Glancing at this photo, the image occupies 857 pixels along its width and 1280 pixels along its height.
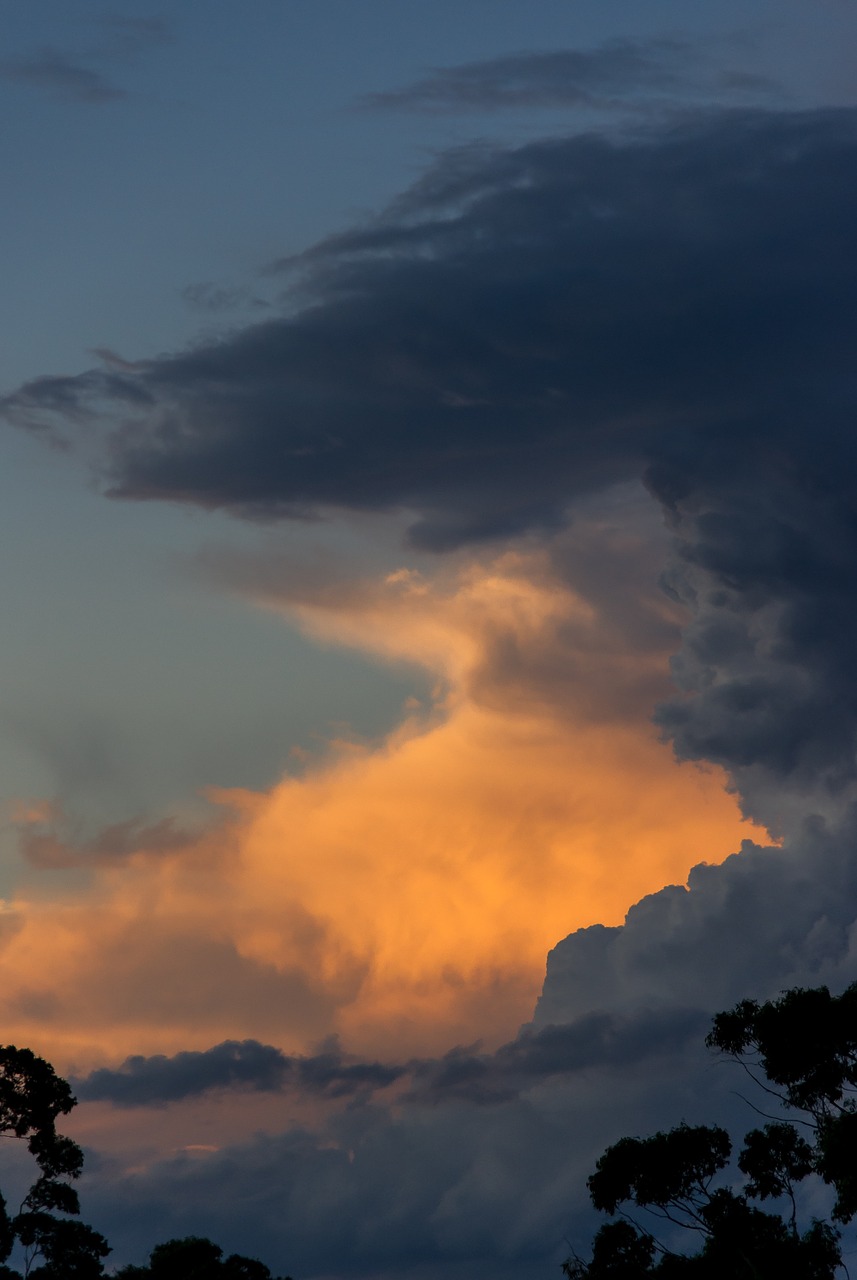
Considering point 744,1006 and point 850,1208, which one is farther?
point 744,1006

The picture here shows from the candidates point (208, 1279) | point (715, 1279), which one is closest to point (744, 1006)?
point (715, 1279)

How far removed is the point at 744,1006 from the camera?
68.5m

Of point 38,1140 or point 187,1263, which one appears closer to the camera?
point 38,1140

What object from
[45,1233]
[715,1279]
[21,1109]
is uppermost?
[21,1109]

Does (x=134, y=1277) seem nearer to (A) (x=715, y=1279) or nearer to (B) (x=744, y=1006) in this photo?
(A) (x=715, y=1279)

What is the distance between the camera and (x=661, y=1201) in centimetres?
7838

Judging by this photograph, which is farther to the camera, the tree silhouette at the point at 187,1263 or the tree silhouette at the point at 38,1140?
Result: the tree silhouette at the point at 187,1263

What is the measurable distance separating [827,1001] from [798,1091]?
4.49 metres

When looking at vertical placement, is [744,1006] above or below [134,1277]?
above

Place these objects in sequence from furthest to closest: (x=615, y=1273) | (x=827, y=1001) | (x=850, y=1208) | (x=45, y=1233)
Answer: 1. (x=615, y=1273)
2. (x=45, y=1233)
3. (x=827, y=1001)
4. (x=850, y=1208)

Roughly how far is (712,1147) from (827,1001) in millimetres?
17131

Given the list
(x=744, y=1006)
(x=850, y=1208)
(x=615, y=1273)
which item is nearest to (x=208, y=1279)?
(x=615, y=1273)

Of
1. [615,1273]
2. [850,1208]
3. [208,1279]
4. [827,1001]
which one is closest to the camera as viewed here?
[850,1208]

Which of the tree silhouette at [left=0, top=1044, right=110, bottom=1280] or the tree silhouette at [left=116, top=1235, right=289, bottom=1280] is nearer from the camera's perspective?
the tree silhouette at [left=0, top=1044, right=110, bottom=1280]
